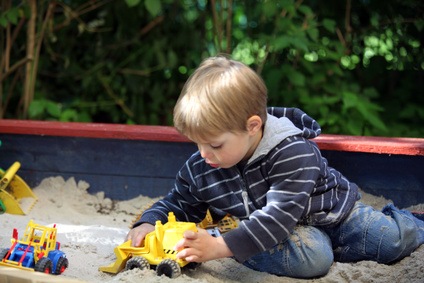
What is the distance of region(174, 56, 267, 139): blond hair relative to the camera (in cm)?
218

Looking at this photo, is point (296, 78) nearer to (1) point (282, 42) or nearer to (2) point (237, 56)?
(1) point (282, 42)

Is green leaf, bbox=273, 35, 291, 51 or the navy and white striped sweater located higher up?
green leaf, bbox=273, 35, 291, 51

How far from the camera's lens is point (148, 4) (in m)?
3.69

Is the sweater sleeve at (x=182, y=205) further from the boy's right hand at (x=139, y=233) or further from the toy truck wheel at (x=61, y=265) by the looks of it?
the toy truck wheel at (x=61, y=265)

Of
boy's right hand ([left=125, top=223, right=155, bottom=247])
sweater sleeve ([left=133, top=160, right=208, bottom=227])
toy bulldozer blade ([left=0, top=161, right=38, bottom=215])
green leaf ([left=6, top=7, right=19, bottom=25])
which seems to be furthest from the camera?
green leaf ([left=6, top=7, right=19, bottom=25])

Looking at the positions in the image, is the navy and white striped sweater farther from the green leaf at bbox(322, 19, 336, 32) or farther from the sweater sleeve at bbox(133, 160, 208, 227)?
the green leaf at bbox(322, 19, 336, 32)

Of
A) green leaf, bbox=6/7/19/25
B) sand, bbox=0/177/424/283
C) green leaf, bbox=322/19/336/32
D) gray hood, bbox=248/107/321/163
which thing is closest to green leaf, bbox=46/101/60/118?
green leaf, bbox=6/7/19/25

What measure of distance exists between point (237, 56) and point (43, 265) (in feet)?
8.49

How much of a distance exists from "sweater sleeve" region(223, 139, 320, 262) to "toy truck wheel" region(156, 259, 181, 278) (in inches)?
6.6

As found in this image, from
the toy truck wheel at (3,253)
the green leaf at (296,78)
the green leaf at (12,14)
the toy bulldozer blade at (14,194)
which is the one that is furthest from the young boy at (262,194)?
the green leaf at (12,14)

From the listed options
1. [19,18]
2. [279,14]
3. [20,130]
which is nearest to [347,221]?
[20,130]

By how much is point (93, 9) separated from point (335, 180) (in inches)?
97.2

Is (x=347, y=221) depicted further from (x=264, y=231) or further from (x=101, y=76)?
(x=101, y=76)

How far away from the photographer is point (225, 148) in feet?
7.39
